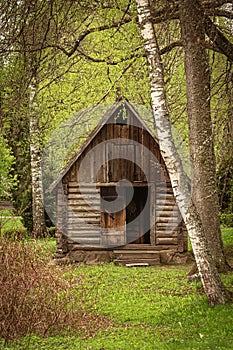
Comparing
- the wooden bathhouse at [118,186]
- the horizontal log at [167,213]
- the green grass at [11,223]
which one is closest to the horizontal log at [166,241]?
the wooden bathhouse at [118,186]

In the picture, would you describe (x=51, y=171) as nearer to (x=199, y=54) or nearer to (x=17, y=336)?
(x=199, y=54)

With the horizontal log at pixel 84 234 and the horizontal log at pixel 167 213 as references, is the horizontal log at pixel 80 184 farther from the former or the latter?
the horizontal log at pixel 167 213

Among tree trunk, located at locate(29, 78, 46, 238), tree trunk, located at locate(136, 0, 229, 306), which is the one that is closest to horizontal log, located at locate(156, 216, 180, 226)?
tree trunk, located at locate(29, 78, 46, 238)

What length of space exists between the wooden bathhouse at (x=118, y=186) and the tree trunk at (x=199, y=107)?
455 centimetres

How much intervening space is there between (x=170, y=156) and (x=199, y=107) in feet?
8.89

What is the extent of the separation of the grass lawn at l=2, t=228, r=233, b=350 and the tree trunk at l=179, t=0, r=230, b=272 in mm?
2034

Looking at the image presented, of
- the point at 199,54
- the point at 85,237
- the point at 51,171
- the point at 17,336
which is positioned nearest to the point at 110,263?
the point at 85,237

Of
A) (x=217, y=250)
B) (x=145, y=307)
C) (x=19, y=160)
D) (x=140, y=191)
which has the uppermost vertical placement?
(x=19, y=160)

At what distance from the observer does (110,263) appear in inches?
677

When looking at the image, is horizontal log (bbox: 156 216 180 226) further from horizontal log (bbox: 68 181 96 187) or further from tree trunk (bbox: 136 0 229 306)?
tree trunk (bbox: 136 0 229 306)

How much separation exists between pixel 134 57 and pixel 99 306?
5894 millimetres

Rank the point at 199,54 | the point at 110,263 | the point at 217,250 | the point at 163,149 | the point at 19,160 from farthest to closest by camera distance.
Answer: the point at 19,160 → the point at 110,263 → the point at 217,250 → the point at 199,54 → the point at 163,149

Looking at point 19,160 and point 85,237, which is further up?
point 19,160

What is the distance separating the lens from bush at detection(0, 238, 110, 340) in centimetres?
846
